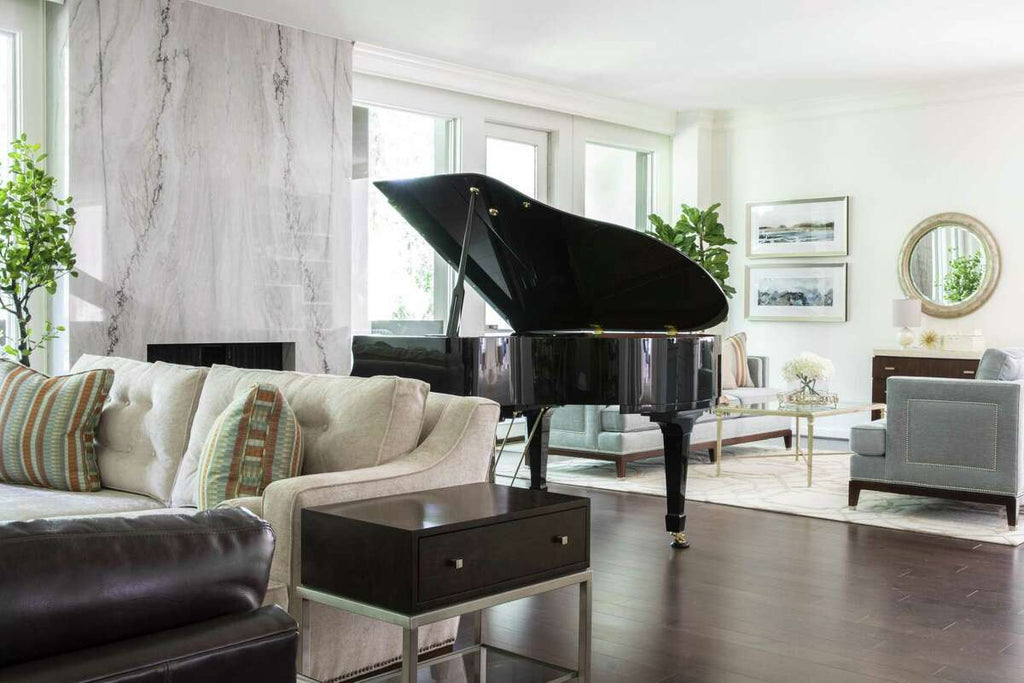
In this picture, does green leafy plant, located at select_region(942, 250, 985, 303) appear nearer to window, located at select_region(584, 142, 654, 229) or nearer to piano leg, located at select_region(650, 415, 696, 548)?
Answer: window, located at select_region(584, 142, 654, 229)

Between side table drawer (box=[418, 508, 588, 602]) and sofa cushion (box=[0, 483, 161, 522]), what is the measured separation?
4.34 ft

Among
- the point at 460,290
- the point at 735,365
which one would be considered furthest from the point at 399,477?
the point at 735,365

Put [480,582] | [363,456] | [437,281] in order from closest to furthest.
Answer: [480,582]
[363,456]
[437,281]

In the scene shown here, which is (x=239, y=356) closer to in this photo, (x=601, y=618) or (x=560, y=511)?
(x=601, y=618)

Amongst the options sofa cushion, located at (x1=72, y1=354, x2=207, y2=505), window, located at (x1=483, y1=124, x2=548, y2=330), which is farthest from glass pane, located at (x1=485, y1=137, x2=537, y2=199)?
sofa cushion, located at (x1=72, y1=354, x2=207, y2=505)

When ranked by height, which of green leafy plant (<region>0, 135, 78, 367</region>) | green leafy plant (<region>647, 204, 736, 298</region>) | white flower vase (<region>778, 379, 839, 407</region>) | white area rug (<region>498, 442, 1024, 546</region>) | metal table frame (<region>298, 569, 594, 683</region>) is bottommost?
white area rug (<region>498, 442, 1024, 546</region>)

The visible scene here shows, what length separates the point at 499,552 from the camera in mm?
2449

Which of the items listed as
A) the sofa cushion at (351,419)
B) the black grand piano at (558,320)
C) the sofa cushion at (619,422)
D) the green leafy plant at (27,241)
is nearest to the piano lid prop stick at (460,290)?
the black grand piano at (558,320)

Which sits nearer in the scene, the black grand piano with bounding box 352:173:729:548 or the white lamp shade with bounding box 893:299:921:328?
the black grand piano with bounding box 352:173:729:548

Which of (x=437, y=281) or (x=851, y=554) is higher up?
(x=437, y=281)

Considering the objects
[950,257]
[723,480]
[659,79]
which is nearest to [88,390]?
[723,480]

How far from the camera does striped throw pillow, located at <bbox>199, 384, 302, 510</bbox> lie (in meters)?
2.87

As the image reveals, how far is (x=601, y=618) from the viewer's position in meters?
3.69

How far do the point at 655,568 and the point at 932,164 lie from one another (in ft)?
18.8
